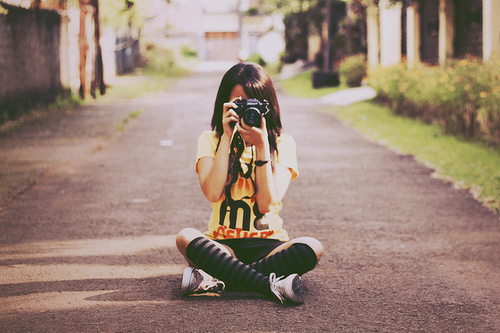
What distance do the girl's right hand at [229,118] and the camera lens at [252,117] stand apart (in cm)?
9

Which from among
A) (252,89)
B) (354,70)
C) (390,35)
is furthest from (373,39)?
(252,89)

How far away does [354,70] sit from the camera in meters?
22.2

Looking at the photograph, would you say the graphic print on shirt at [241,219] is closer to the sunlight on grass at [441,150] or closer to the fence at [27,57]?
the sunlight on grass at [441,150]

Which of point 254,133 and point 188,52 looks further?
point 188,52

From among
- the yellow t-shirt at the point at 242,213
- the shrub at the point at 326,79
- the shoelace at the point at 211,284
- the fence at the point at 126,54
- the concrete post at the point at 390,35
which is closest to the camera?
the shoelace at the point at 211,284

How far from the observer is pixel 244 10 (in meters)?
57.2

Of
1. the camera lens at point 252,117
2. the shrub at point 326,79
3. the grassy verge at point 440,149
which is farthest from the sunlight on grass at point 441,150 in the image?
the shrub at point 326,79

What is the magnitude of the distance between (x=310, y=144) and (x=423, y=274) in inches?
262

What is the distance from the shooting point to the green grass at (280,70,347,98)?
22.1 metres

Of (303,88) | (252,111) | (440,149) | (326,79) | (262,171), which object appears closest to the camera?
(252,111)

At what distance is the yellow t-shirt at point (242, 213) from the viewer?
3.76 meters

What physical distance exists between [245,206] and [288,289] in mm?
542

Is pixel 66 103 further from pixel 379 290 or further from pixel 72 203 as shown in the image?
pixel 379 290

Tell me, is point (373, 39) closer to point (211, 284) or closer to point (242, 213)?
point (242, 213)
